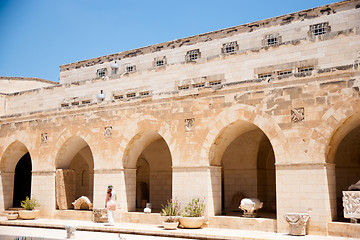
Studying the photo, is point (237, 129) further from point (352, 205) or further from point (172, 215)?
point (352, 205)

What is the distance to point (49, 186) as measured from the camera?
1666 cm

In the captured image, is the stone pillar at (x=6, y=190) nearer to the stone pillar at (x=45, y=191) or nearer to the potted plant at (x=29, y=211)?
the stone pillar at (x=45, y=191)

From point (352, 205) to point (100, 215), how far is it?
8.46 m

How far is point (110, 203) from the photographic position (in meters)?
13.9

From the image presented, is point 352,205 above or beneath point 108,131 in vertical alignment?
beneath

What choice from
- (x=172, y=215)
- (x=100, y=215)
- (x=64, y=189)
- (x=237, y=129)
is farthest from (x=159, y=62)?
(x=172, y=215)

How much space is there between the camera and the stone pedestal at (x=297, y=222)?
10.7m

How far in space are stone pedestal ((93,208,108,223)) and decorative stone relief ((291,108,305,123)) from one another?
7395 mm

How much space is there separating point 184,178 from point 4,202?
32.1ft

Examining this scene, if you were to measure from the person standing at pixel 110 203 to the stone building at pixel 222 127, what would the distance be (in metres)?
0.68

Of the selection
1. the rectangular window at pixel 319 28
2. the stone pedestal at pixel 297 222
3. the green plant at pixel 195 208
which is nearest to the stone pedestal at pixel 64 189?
the green plant at pixel 195 208

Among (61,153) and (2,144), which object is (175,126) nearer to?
(61,153)

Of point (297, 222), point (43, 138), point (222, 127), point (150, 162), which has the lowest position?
point (297, 222)

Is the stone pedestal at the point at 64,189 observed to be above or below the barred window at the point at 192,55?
below
